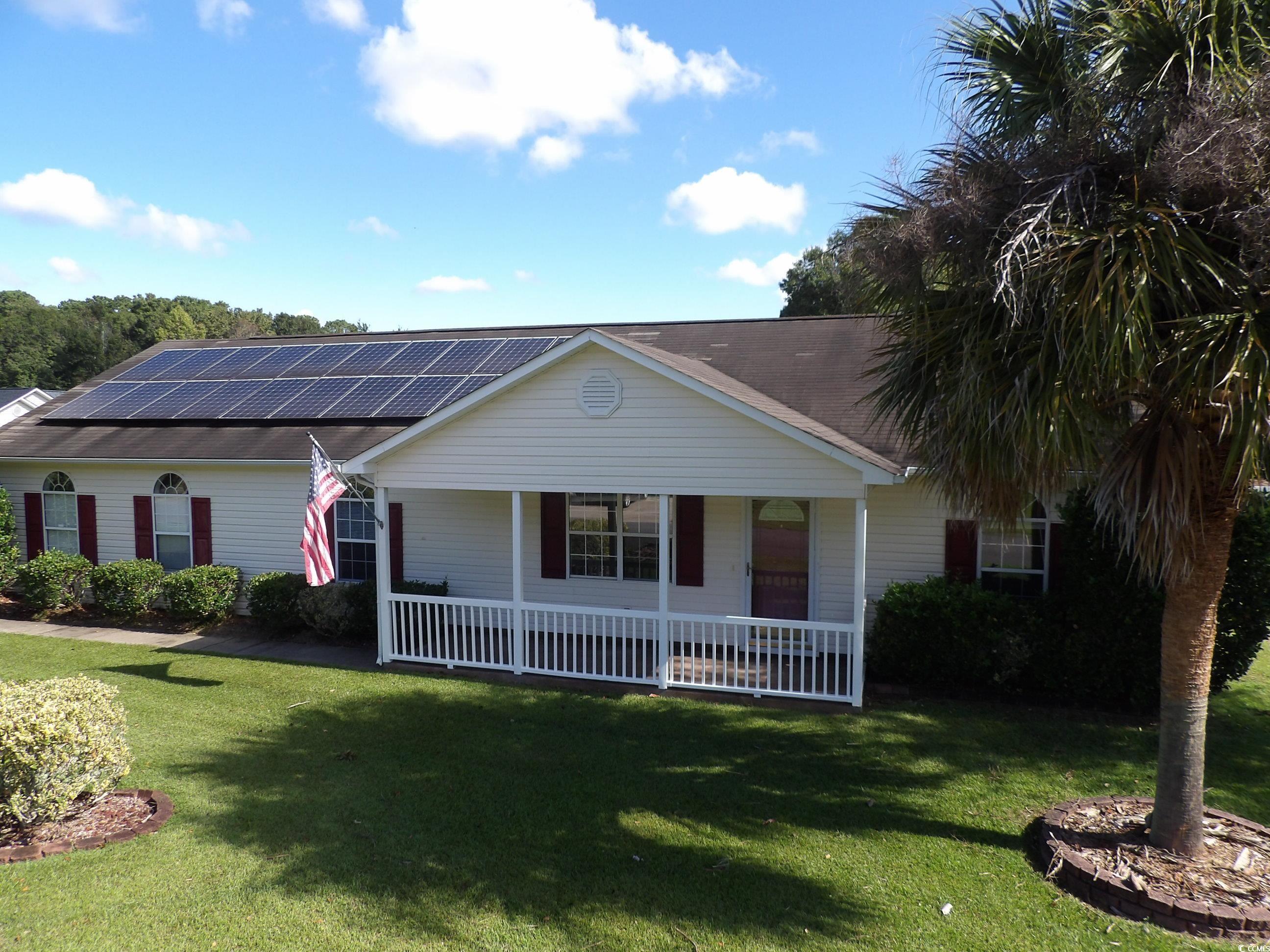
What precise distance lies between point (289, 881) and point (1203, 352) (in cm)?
702

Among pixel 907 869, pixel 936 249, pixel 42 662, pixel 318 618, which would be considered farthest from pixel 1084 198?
pixel 42 662

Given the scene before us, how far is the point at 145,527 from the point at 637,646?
9175mm

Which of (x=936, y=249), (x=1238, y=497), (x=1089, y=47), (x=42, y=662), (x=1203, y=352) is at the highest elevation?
(x=1089, y=47)

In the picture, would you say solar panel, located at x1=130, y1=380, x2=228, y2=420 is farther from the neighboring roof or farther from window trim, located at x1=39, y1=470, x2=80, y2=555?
window trim, located at x1=39, y1=470, x2=80, y2=555

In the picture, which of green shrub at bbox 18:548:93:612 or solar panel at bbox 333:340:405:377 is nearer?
green shrub at bbox 18:548:93:612

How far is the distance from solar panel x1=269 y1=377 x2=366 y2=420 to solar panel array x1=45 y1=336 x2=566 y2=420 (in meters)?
0.02

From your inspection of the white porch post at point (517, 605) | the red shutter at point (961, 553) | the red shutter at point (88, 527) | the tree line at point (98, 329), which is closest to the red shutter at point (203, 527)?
the red shutter at point (88, 527)

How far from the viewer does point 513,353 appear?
15680 millimetres

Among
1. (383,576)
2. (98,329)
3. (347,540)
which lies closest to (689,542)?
(383,576)

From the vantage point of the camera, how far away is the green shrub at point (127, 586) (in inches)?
523

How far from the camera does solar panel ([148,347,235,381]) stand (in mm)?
17344

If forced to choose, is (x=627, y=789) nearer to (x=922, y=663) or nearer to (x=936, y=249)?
(x=922, y=663)

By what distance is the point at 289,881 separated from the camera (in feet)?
18.5

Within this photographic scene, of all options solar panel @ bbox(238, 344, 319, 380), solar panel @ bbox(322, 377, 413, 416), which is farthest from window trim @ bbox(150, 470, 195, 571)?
solar panel @ bbox(238, 344, 319, 380)
